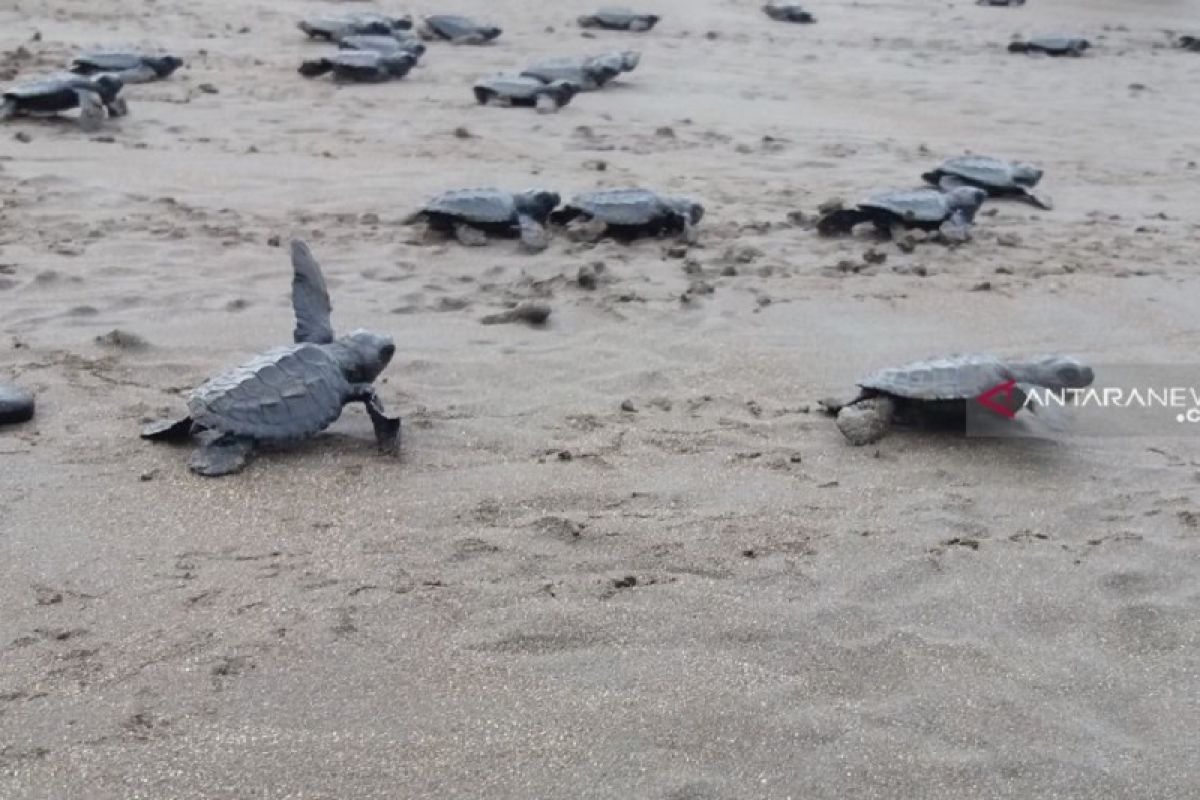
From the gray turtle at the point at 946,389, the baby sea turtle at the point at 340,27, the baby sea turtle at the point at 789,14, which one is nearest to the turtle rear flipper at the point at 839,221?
the gray turtle at the point at 946,389

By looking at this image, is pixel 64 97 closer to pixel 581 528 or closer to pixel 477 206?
pixel 477 206

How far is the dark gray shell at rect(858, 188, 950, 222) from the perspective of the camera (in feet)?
17.4

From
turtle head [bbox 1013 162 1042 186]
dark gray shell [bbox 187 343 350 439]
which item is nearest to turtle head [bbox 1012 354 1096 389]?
dark gray shell [bbox 187 343 350 439]

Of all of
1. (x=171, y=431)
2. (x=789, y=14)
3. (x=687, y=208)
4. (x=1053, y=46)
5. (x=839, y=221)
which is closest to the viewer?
(x=171, y=431)

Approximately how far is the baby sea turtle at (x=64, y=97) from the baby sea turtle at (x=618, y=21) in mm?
5990

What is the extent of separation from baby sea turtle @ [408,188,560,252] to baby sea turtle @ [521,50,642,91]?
12.1ft

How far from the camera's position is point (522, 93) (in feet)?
26.7

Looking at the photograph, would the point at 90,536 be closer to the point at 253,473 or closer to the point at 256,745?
the point at 253,473

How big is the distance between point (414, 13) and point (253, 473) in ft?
34.8

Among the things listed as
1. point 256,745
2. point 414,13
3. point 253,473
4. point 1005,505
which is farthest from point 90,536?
point 414,13

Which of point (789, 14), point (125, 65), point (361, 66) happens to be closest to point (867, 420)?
point (361, 66)

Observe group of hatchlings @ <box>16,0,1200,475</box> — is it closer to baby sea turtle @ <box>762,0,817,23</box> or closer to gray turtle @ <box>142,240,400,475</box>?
gray turtle @ <box>142,240,400,475</box>

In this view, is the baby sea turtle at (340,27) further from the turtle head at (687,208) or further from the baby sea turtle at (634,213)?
the turtle head at (687,208)

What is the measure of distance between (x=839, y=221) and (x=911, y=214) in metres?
0.32
